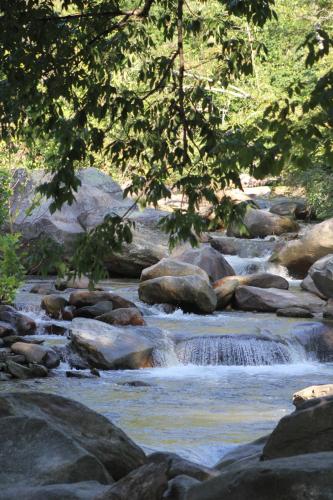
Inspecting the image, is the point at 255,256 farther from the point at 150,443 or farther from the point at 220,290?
the point at 150,443

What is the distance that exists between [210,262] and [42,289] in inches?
143

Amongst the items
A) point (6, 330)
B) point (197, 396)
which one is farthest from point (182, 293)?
point (197, 396)

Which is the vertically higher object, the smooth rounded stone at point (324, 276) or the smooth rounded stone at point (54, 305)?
the smooth rounded stone at point (324, 276)

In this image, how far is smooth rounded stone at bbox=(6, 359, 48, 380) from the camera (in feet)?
36.6

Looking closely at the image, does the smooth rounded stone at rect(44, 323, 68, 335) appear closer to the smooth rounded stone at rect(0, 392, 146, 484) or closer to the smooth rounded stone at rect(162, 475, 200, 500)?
the smooth rounded stone at rect(0, 392, 146, 484)

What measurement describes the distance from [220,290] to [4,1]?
1154 centimetres

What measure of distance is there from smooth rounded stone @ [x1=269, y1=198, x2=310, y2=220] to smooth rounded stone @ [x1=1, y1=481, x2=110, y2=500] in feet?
72.3

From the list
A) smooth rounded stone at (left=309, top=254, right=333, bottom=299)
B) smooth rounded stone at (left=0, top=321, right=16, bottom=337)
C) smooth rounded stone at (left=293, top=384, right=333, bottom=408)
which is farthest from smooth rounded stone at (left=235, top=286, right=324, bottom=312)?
smooth rounded stone at (left=293, top=384, right=333, bottom=408)

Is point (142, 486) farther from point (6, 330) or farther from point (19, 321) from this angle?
point (19, 321)

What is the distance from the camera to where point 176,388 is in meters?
10.9

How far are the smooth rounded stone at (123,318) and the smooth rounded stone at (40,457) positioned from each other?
911 centimetres

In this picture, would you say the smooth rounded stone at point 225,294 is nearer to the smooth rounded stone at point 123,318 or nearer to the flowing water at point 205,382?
the flowing water at point 205,382

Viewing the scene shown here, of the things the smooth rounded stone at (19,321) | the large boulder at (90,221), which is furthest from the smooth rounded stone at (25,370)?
the large boulder at (90,221)

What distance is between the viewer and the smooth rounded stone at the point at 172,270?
1716 centimetres
